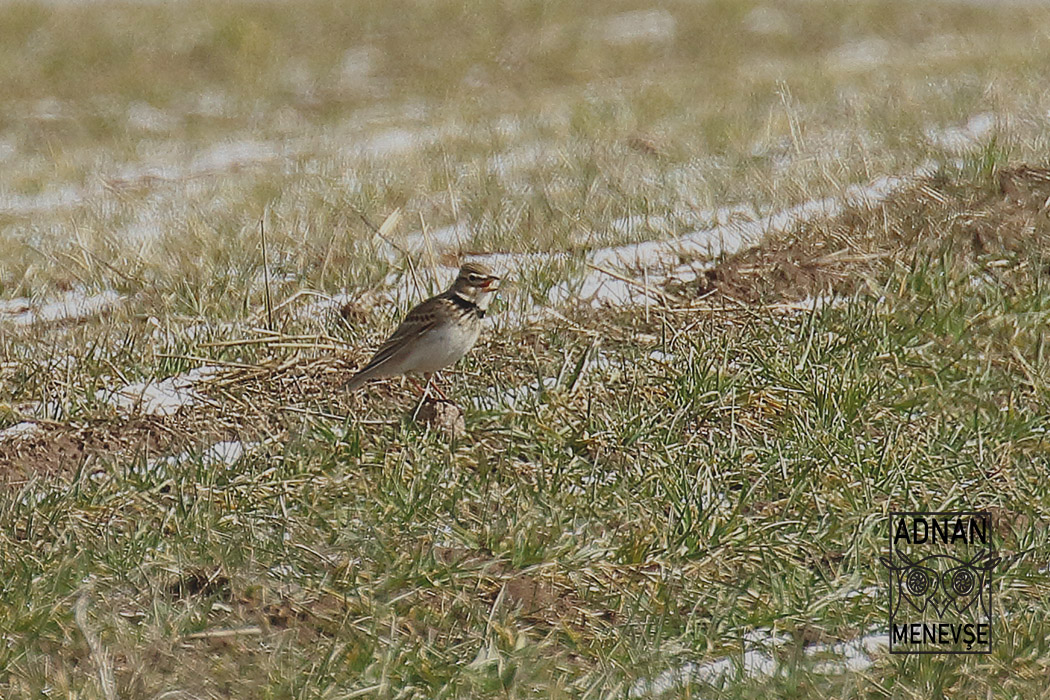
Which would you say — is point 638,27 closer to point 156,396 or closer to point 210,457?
point 156,396

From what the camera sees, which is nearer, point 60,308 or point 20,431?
point 20,431

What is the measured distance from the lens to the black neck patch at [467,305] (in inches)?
222

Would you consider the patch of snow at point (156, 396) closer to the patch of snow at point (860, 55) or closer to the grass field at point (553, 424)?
the grass field at point (553, 424)

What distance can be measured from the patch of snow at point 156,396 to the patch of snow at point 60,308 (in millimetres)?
1384

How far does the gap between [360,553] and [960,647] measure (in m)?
1.94

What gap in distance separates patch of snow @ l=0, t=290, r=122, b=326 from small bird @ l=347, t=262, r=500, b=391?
7.28 feet

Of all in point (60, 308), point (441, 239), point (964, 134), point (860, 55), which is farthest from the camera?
point (860, 55)

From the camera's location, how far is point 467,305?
566 cm

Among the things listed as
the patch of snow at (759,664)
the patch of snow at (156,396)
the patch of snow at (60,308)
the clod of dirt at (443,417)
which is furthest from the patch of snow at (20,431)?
the patch of snow at (759,664)

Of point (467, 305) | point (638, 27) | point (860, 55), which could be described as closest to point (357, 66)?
point (638, 27)

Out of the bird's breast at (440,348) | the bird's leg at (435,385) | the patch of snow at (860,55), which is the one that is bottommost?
the patch of snow at (860,55)

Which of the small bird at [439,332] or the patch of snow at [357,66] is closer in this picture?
the small bird at [439,332]

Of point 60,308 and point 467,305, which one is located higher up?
point 467,305

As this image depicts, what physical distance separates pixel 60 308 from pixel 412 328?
110 inches
